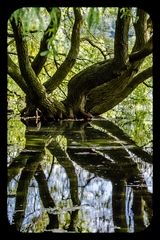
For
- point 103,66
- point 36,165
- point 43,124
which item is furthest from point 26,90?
point 36,165

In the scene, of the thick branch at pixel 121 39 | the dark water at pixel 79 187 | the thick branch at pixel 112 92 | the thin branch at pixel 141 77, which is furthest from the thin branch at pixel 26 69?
the thin branch at pixel 141 77

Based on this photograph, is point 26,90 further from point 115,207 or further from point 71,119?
point 115,207

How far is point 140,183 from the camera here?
11.7 feet

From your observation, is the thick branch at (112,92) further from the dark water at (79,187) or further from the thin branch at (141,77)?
the dark water at (79,187)

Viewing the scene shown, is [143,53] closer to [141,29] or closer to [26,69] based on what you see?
[141,29]

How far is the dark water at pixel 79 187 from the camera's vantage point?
2.72 meters

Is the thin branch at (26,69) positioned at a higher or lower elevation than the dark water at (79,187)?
higher

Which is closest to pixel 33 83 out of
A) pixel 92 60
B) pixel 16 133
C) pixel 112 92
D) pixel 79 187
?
pixel 16 133

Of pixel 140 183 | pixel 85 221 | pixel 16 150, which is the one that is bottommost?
pixel 85 221

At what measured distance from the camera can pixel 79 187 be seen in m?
3.62

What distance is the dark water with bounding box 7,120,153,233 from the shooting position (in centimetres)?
272

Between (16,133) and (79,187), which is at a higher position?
(16,133)

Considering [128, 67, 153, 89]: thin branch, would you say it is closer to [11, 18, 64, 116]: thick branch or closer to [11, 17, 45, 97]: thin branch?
[11, 18, 64, 116]: thick branch
